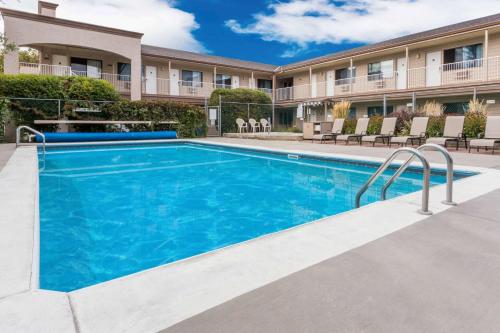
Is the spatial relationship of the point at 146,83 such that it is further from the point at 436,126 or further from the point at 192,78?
the point at 436,126

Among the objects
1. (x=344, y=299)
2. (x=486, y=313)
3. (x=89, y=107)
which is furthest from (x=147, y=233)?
(x=89, y=107)

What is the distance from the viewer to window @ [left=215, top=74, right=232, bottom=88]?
1041 inches

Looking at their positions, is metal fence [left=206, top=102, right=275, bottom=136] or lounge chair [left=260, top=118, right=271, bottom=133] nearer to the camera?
metal fence [left=206, top=102, right=275, bottom=136]

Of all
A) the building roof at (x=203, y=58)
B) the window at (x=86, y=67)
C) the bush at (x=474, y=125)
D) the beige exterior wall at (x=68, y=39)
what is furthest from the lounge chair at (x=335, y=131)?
the window at (x=86, y=67)

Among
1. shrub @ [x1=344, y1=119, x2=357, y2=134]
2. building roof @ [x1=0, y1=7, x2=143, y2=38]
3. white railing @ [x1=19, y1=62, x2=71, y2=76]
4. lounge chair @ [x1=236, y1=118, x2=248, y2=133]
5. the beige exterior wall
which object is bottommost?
shrub @ [x1=344, y1=119, x2=357, y2=134]

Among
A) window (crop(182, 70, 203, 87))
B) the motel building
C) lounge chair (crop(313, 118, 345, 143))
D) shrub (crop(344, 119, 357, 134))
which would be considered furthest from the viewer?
window (crop(182, 70, 203, 87))

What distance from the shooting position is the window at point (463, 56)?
1767 centimetres

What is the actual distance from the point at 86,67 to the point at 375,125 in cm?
1702

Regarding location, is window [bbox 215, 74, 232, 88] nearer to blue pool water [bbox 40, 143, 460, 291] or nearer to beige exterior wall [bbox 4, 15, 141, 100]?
beige exterior wall [bbox 4, 15, 141, 100]

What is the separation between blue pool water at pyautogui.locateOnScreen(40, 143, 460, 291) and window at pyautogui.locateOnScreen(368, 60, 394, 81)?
14.2 meters

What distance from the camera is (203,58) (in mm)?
25859

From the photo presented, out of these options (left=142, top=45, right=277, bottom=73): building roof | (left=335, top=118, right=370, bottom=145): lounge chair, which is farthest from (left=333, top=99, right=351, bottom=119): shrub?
(left=142, top=45, right=277, bottom=73): building roof

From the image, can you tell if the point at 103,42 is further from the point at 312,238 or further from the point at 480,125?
the point at 312,238

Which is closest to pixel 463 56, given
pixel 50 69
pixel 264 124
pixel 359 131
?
pixel 359 131
